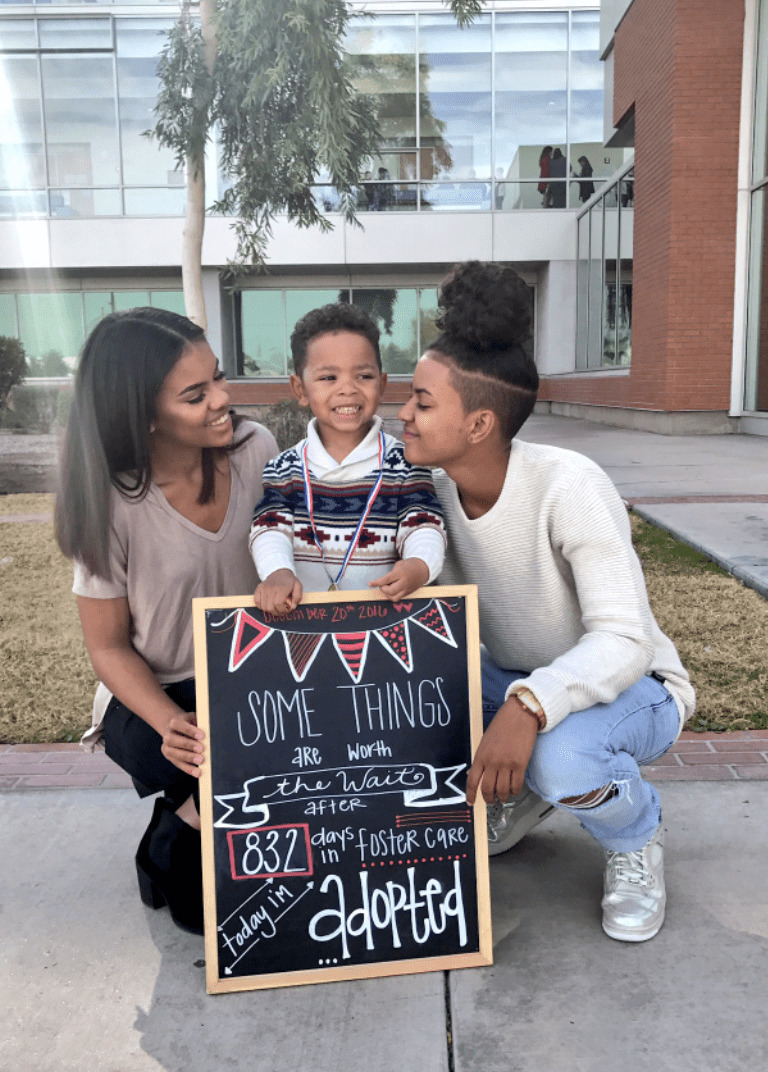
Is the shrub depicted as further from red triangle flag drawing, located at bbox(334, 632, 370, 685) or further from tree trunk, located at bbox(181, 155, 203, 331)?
red triangle flag drawing, located at bbox(334, 632, 370, 685)

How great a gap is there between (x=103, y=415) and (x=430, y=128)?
22.3 meters

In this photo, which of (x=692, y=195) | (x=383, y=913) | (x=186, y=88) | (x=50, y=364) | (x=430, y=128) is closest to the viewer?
(x=383, y=913)

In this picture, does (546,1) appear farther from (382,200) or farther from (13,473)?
(13,473)

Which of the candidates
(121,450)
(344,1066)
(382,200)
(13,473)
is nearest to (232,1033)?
(344,1066)

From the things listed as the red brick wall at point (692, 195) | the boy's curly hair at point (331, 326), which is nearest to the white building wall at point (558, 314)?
the red brick wall at point (692, 195)

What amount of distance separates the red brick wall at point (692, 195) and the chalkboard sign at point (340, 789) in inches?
469

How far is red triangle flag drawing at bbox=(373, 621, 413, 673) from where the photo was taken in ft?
6.83

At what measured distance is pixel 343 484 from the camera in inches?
93.0

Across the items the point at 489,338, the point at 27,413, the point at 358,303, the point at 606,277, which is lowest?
the point at 27,413

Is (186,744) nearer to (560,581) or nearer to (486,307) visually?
(560,581)

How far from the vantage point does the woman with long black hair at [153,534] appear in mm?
2225

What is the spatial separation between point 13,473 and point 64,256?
13.4 metres

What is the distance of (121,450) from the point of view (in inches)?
89.7

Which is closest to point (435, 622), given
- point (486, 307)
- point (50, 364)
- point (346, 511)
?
point (346, 511)
